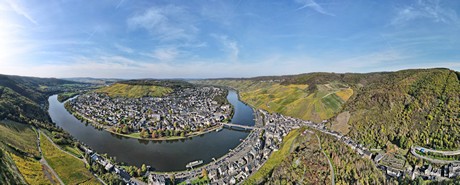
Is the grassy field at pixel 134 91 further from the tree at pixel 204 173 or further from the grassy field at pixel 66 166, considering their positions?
the tree at pixel 204 173

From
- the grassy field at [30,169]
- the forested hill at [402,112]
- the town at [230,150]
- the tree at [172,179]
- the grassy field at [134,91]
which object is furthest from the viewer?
the grassy field at [134,91]

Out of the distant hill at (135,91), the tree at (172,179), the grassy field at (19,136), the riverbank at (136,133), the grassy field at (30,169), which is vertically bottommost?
the tree at (172,179)

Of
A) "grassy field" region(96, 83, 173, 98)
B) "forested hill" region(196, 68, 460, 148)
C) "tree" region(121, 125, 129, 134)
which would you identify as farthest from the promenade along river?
"grassy field" region(96, 83, 173, 98)

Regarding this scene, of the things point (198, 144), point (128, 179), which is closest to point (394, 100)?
point (198, 144)

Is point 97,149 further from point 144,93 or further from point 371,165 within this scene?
point 144,93

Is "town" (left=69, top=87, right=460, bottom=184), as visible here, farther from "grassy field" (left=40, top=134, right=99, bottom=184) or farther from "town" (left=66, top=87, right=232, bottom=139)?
"grassy field" (left=40, top=134, right=99, bottom=184)

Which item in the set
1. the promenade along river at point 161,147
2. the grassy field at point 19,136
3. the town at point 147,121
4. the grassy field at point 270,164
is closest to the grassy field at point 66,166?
the grassy field at point 19,136

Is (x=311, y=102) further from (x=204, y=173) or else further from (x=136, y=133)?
(x=136, y=133)
